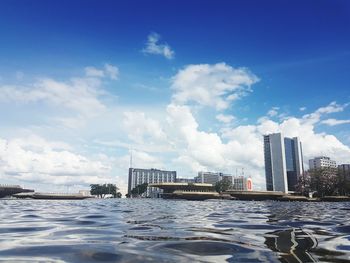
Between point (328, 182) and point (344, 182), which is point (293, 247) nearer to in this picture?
point (328, 182)

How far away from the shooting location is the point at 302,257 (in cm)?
521

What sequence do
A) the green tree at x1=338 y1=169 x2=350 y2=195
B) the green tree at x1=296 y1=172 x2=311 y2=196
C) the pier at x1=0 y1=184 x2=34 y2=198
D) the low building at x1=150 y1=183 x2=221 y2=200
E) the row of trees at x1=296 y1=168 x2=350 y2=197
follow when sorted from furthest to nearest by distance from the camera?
the pier at x1=0 y1=184 x2=34 y2=198, the low building at x1=150 y1=183 x2=221 y2=200, the green tree at x1=296 y1=172 x2=311 y2=196, the row of trees at x1=296 y1=168 x2=350 y2=197, the green tree at x1=338 y1=169 x2=350 y2=195

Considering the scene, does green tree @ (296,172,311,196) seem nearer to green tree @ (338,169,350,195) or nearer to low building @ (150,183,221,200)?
green tree @ (338,169,350,195)

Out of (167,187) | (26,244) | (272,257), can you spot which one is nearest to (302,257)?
(272,257)

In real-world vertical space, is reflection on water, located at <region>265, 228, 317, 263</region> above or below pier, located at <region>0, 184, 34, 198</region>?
below

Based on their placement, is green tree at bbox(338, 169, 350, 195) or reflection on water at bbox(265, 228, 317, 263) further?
green tree at bbox(338, 169, 350, 195)

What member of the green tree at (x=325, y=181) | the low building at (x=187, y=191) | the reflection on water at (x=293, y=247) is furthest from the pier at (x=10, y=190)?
the reflection on water at (x=293, y=247)

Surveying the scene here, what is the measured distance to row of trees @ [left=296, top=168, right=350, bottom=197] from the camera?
13188 cm

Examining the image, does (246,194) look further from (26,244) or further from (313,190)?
(26,244)

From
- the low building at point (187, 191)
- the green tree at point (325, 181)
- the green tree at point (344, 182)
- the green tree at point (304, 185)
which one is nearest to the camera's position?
the green tree at point (344, 182)

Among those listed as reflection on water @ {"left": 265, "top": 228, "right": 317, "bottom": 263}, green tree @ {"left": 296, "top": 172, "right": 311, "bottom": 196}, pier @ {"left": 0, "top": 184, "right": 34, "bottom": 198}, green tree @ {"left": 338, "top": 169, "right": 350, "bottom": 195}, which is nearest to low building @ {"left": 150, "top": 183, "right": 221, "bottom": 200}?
green tree @ {"left": 296, "top": 172, "right": 311, "bottom": 196}

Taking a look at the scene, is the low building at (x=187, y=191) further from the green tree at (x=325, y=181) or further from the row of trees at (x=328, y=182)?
the green tree at (x=325, y=181)

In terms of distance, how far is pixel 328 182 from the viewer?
131625 millimetres

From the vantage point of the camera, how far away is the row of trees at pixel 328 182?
13188 centimetres
